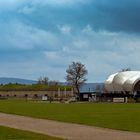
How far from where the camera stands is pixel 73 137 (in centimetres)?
2011

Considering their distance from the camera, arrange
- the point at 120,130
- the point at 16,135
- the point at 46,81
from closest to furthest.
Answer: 1. the point at 16,135
2. the point at 120,130
3. the point at 46,81

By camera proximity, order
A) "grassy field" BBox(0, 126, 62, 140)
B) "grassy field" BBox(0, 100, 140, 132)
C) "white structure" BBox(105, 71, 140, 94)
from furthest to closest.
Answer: "white structure" BBox(105, 71, 140, 94), "grassy field" BBox(0, 100, 140, 132), "grassy field" BBox(0, 126, 62, 140)

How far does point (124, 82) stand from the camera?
12838 centimetres

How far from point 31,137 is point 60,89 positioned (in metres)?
133

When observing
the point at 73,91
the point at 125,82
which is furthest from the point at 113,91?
the point at 73,91

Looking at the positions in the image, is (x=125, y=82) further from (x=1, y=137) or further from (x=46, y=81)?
(x=1, y=137)

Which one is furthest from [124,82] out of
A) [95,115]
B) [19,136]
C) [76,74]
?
[19,136]

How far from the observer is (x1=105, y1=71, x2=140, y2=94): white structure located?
4875 inches

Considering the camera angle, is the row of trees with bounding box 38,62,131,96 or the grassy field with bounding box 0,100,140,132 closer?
the grassy field with bounding box 0,100,140,132

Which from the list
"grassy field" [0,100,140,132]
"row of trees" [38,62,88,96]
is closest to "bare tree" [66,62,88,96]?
"row of trees" [38,62,88,96]

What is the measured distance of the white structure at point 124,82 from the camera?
123812mm

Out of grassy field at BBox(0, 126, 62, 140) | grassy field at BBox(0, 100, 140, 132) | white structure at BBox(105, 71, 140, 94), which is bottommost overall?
grassy field at BBox(0, 126, 62, 140)

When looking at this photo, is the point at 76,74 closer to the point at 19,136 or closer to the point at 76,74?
the point at 76,74

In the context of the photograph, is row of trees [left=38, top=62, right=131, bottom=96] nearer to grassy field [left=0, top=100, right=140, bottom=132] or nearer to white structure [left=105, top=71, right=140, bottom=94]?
white structure [left=105, top=71, right=140, bottom=94]
